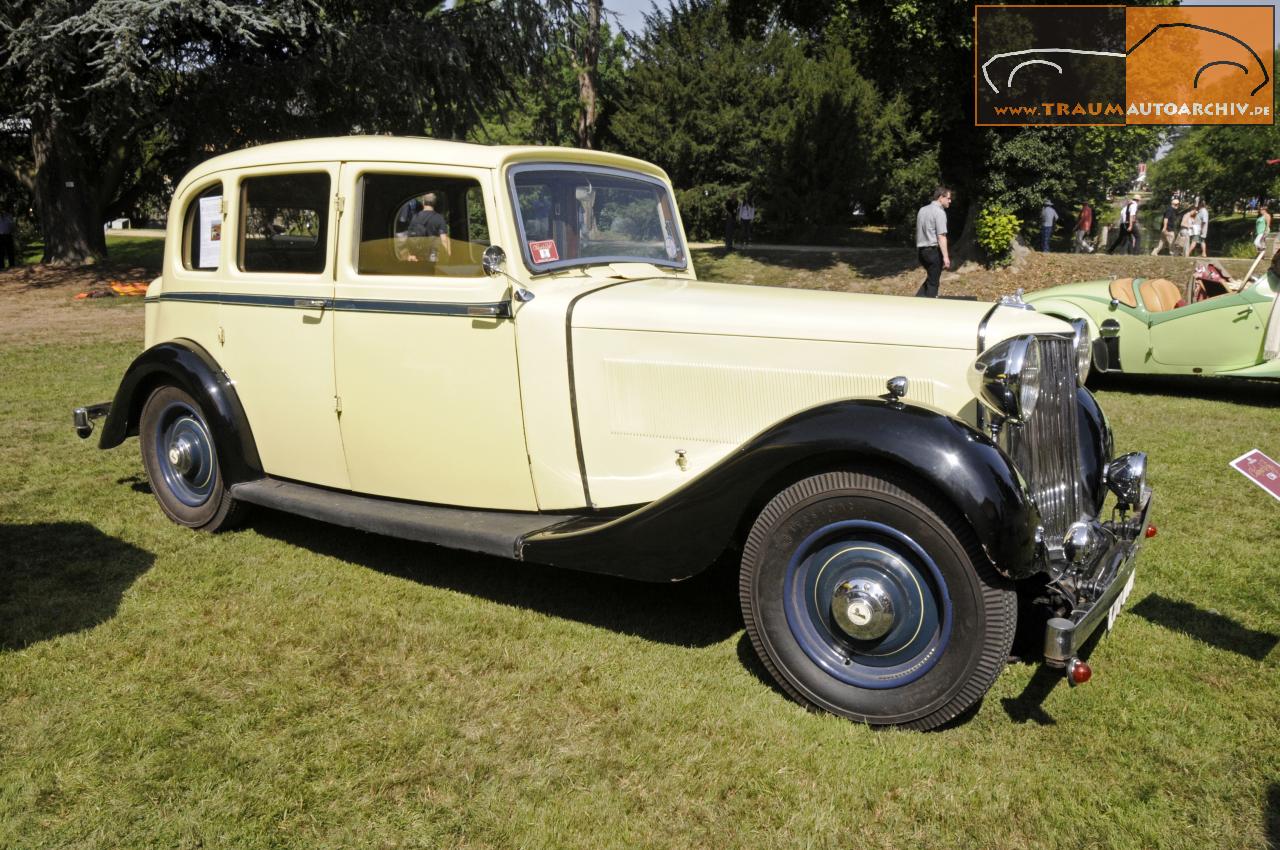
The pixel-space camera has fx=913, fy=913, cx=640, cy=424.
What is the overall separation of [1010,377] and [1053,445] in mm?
658

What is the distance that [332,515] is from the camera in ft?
14.1

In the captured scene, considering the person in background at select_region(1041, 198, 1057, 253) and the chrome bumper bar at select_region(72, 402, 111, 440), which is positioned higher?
the person in background at select_region(1041, 198, 1057, 253)

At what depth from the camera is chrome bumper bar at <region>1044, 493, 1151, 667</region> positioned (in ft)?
9.23

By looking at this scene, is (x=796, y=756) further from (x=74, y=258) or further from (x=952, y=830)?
(x=74, y=258)

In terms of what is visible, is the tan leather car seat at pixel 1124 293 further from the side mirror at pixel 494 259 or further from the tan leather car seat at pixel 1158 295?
the side mirror at pixel 494 259

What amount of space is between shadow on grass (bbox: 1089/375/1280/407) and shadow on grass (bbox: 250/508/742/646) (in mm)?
6441

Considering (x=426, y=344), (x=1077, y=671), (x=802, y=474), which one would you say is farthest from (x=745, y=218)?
(x=1077, y=671)

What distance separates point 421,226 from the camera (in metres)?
4.22

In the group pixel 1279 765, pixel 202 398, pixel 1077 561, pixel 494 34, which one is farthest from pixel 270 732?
pixel 494 34

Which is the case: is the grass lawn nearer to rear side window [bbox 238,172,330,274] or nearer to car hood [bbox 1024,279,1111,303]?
rear side window [bbox 238,172,330,274]

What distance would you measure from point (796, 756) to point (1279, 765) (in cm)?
153

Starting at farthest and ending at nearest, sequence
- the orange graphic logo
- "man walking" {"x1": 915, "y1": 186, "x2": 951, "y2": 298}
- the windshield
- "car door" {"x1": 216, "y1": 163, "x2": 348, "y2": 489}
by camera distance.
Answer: the orange graphic logo → "man walking" {"x1": 915, "y1": 186, "x2": 951, "y2": 298} → "car door" {"x1": 216, "y1": 163, "x2": 348, "y2": 489} → the windshield

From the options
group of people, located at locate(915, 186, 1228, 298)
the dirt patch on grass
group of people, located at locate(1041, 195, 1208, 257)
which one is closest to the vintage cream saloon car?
group of people, located at locate(915, 186, 1228, 298)

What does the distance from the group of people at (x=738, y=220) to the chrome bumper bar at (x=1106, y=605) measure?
2232 centimetres
